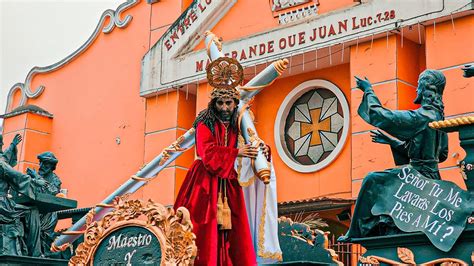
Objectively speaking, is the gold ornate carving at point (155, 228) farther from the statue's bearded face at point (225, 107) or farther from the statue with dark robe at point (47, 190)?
the statue with dark robe at point (47, 190)

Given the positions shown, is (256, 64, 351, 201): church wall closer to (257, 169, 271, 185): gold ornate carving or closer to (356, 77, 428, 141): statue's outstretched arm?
(257, 169, 271, 185): gold ornate carving

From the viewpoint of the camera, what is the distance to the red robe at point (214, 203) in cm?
794

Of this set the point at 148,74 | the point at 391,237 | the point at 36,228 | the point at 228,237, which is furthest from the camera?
the point at 148,74

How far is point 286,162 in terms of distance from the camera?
59.3ft

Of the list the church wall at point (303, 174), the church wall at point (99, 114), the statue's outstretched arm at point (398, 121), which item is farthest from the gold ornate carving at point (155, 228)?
the church wall at point (99, 114)

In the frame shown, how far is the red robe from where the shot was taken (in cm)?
794

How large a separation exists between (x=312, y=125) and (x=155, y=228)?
10.5 m

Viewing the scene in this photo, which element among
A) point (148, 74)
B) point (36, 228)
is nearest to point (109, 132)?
point (148, 74)

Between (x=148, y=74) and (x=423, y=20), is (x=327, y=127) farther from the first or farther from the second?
(x=148, y=74)

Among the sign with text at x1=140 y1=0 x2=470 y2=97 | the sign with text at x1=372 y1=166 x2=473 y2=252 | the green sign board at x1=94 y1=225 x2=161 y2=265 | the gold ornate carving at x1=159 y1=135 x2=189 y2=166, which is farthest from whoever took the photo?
the sign with text at x1=140 y1=0 x2=470 y2=97

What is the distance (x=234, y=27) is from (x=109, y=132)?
13.9 ft

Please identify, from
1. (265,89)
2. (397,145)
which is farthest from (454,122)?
(265,89)

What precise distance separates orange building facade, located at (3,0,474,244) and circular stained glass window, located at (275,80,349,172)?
24 mm


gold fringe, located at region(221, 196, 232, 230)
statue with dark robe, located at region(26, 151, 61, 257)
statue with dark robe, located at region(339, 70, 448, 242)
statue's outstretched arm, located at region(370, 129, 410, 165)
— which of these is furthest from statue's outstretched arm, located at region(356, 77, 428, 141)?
statue with dark robe, located at region(26, 151, 61, 257)
